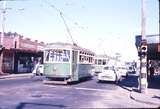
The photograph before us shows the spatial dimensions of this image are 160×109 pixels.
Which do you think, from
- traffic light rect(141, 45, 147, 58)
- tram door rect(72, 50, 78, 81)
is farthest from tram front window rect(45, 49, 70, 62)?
traffic light rect(141, 45, 147, 58)

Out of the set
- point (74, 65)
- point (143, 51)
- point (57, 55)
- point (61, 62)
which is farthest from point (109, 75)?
point (143, 51)

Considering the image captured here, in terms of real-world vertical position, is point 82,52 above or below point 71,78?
above

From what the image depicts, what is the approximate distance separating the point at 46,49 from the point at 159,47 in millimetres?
8402

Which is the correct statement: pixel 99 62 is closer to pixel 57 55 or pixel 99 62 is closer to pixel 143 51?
pixel 57 55

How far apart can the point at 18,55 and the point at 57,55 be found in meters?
22.8

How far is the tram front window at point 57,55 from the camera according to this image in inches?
944

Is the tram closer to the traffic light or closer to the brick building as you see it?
the brick building

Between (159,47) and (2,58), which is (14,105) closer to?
(159,47)

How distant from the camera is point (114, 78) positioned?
28.9 meters

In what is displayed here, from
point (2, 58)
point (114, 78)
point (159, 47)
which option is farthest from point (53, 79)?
point (2, 58)

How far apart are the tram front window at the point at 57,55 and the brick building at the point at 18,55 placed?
1774 centimetres

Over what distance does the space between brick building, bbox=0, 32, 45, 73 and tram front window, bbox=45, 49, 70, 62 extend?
1774 cm

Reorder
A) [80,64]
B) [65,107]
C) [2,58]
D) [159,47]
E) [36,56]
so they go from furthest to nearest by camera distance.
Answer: [36,56] → [2,58] → [80,64] → [159,47] → [65,107]

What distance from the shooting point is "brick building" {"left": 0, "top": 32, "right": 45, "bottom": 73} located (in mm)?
42622
